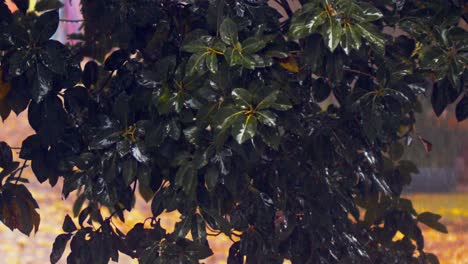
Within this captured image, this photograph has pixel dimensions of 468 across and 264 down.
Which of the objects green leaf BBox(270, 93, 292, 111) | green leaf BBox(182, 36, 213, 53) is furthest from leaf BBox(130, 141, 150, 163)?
green leaf BBox(270, 93, 292, 111)

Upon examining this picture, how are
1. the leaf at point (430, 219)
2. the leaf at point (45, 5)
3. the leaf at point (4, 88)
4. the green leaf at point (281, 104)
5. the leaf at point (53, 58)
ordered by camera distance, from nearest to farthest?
the green leaf at point (281, 104)
the leaf at point (53, 58)
the leaf at point (4, 88)
the leaf at point (45, 5)
the leaf at point (430, 219)

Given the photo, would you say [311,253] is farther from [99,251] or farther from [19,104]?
[19,104]

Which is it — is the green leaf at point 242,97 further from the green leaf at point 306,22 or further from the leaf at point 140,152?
the leaf at point 140,152

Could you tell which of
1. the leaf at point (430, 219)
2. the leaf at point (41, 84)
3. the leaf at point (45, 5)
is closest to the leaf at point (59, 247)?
the leaf at point (41, 84)

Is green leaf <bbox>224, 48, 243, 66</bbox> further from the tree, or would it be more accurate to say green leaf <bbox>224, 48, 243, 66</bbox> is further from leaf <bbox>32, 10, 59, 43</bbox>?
leaf <bbox>32, 10, 59, 43</bbox>

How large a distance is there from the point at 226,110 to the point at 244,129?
8cm

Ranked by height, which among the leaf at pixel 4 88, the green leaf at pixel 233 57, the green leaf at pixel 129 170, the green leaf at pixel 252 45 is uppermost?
the leaf at pixel 4 88

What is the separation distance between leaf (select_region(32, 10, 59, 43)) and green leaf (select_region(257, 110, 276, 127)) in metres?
0.75

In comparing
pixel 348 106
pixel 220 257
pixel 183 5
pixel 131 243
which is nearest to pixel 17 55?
pixel 183 5

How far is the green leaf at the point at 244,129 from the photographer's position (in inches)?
83.6

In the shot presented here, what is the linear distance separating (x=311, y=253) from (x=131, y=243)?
62 cm

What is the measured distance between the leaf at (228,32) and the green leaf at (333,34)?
0.85 feet

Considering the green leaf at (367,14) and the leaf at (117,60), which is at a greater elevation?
the leaf at (117,60)

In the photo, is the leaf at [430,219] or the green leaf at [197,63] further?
the leaf at [430,219]
